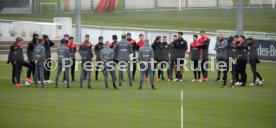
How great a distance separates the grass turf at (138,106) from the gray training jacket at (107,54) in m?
0.99

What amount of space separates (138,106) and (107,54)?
3982mm

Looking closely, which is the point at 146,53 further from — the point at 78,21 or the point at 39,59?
the point at 78,21

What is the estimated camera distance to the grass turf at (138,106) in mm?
18984

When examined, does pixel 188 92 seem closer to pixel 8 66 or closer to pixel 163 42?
pixel 163 42

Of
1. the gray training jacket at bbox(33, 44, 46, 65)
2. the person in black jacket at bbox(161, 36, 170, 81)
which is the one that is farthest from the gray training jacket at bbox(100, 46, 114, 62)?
the person in black jacket at bbox(161, 36, 170, 81)

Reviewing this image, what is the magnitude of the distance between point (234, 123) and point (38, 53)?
8.88m

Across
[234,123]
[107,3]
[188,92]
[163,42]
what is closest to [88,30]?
[107,3]

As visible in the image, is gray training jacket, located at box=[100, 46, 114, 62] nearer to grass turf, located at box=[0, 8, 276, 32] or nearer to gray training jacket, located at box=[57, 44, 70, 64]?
gray training jacket, located at box=[57, 44, 70, 64]

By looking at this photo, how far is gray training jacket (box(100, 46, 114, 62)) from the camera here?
25141mm

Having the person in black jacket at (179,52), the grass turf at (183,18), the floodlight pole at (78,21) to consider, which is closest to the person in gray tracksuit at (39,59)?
the person in black jacket at (179,52)

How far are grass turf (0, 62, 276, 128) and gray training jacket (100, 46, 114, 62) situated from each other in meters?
0.99

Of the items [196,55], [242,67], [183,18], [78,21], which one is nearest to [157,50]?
[196,55]

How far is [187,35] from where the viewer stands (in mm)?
39656

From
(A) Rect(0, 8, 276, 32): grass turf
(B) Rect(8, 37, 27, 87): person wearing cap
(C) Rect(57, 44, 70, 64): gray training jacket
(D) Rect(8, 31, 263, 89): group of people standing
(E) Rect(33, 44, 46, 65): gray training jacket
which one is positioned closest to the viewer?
(D) Rect(8, 31, 263, 89): group of people standing
